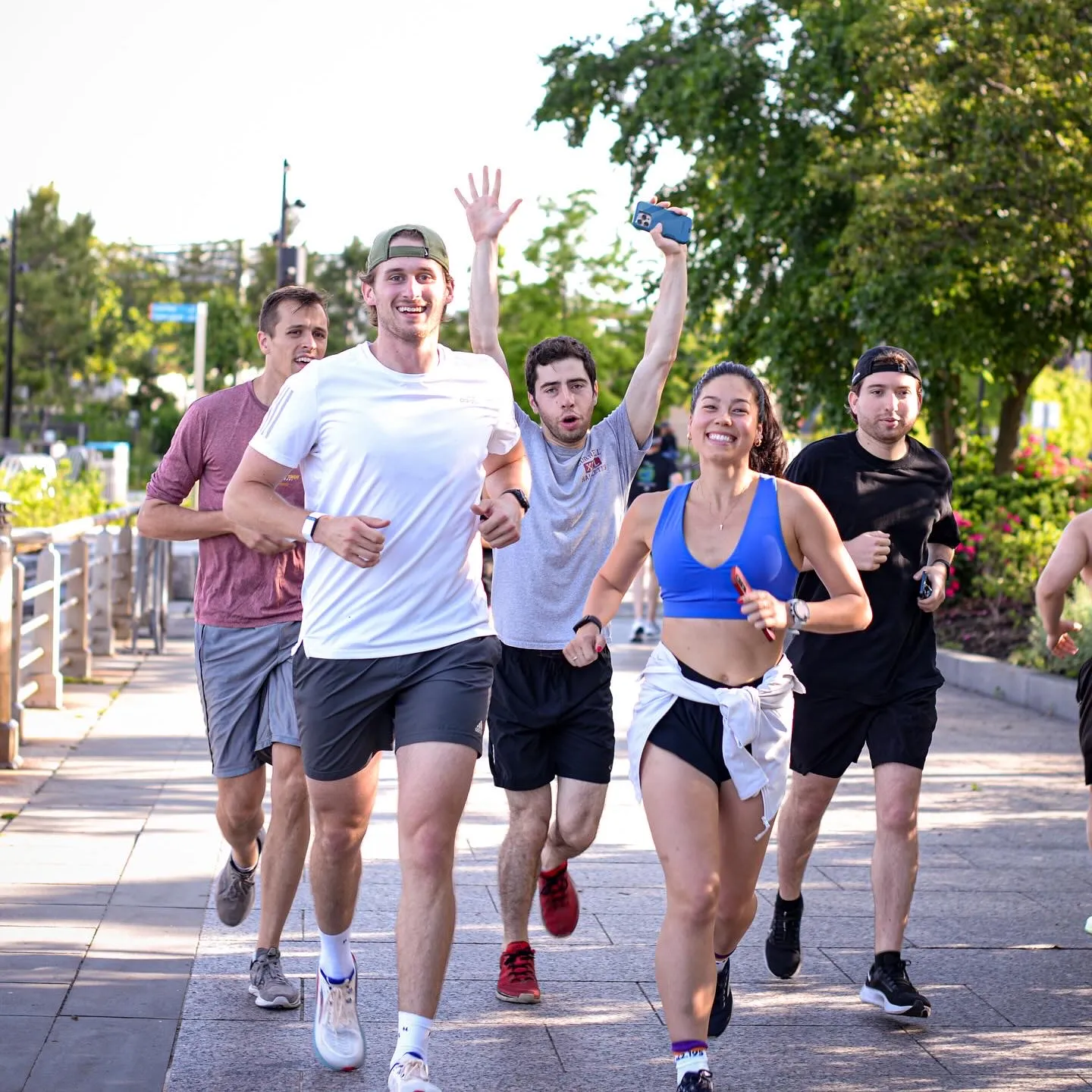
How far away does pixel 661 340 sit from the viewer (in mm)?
5926

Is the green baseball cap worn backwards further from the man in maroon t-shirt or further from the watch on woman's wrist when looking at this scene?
the watch on woman's wrist

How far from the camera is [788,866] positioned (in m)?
6.05

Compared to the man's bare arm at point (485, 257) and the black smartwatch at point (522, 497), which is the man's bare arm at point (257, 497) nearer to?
the black smartwatch at point (522, 497)

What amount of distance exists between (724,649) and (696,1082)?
1121 mm

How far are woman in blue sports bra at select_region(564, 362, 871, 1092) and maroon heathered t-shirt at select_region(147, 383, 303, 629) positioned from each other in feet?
3.77

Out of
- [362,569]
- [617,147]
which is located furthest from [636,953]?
[617,147]

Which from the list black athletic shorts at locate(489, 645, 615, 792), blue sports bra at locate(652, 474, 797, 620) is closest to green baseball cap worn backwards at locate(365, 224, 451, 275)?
blue sports bra at locate(652, 474, 797, 620)

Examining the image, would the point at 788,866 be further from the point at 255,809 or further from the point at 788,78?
the point at 788,78

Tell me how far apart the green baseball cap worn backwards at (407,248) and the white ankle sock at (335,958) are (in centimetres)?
184

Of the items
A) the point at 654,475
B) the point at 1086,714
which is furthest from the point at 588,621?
the point at 654,475

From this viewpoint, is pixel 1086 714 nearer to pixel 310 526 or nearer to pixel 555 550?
pixel 555 550

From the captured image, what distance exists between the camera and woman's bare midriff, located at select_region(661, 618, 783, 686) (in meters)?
4.79

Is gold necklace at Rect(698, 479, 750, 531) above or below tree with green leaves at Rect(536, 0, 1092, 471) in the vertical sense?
below

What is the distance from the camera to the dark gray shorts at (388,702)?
4652mm
